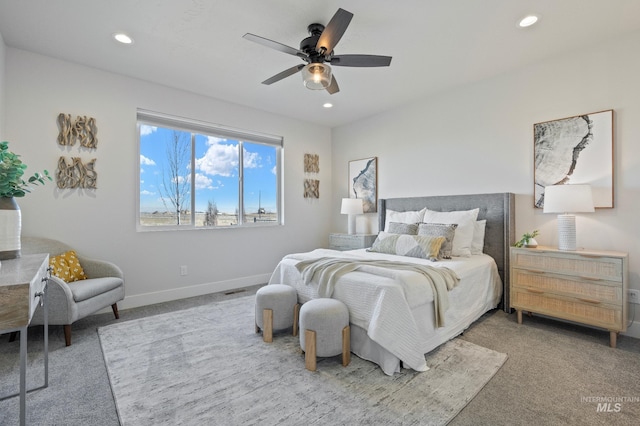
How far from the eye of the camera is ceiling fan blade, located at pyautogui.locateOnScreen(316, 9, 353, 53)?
6.48 feet

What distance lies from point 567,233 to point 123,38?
15.0ft

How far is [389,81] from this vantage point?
12.1ft

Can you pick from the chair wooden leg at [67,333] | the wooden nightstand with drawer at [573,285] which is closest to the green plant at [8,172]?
the chair wooden leg at [67,333]

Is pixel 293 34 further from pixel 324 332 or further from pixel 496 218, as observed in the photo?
pixel 496 218

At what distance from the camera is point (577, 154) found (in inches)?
118

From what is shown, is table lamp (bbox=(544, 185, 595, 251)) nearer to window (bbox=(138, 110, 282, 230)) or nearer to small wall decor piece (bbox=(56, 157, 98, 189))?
window (bbox=(138, 110, 282, 230))

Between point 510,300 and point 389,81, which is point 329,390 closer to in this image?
point 510,300

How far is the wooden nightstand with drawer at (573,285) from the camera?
2.46 metres

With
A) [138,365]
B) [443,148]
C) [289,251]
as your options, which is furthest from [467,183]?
[138,365]

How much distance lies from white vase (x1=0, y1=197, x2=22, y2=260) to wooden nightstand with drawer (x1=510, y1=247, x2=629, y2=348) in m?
4.05

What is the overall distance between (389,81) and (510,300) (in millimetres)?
2862

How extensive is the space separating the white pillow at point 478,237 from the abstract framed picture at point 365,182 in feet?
5.61

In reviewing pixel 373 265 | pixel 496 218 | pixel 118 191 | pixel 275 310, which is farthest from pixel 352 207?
pixel 118 191

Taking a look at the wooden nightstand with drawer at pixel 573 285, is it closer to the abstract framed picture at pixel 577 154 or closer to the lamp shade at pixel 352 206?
the abstract framed picture at pixel 577 154
